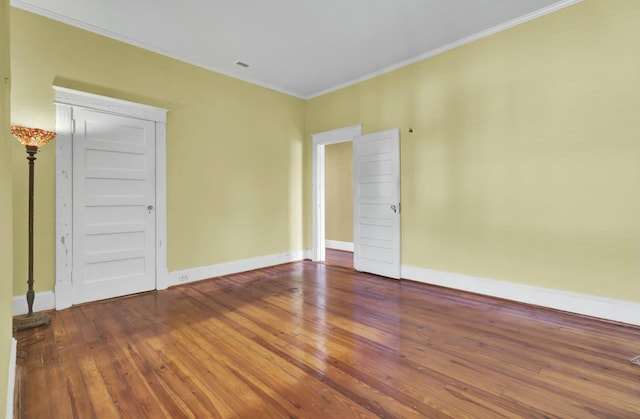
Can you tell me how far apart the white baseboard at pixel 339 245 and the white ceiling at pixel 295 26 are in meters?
3.70

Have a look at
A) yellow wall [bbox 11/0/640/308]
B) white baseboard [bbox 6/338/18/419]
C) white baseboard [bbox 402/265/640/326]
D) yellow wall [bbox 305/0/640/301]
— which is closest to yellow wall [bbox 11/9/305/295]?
yellow wall [bbox 11/0/640/308]

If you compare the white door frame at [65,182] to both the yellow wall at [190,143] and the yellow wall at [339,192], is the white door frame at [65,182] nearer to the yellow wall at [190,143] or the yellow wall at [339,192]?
the yellow wall at [190,143]

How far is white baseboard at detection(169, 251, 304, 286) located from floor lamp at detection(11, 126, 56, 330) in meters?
1.31

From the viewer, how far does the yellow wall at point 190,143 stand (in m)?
2.93

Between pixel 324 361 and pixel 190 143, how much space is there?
327 centimetres

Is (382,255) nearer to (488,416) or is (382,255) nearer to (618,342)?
(618,342)

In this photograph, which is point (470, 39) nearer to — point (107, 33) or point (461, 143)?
point (461, 143)

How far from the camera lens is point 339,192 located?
22.7 ft

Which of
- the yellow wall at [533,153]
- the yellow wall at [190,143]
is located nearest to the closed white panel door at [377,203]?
the yellow wall at [533,153]

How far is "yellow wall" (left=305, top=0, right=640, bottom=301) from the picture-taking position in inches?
106

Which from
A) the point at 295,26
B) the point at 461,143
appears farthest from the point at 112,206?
the point at 461,143

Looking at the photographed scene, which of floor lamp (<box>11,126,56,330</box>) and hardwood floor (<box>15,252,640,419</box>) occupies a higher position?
floor lamp (<box>11,126,56,330</box>)

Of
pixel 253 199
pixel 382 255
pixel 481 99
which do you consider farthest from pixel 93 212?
pixel 481 99

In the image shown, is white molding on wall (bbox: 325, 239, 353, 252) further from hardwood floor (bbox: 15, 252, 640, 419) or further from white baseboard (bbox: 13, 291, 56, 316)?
white baseboard (bbox: 13, 291, 56, 316)
